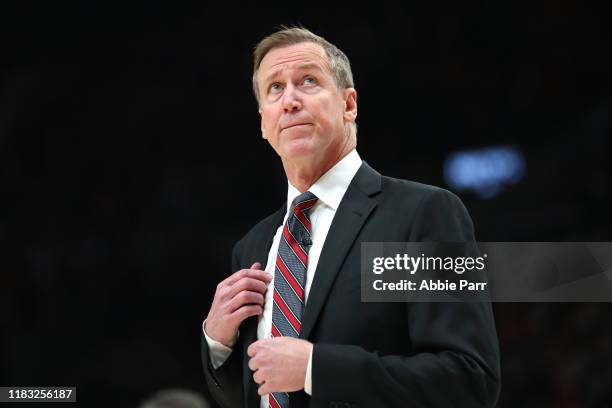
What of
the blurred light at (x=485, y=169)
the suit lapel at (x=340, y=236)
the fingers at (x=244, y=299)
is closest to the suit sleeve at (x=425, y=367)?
the suit lapel at (x=340, y=236)

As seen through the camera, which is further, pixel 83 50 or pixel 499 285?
pixel 83 50

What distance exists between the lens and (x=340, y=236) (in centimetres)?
169

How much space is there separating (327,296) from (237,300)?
20 cm

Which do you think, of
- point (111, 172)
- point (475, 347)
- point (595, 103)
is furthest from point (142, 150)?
point (475, 347)

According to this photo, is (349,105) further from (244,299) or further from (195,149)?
(195,149)

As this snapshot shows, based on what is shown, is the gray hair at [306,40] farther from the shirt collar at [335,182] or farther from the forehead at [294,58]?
the shirt collar at [335,182]

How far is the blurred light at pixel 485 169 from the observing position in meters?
5.49

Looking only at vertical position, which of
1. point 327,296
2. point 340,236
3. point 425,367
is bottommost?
point 425,367

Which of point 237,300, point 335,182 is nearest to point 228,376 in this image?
point 237,300

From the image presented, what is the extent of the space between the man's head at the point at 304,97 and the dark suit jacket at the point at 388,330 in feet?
0.39

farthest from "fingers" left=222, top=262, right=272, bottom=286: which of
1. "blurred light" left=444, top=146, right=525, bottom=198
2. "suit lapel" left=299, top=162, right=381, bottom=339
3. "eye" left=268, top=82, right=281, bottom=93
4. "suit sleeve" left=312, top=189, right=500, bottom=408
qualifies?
"blurred light" left=444, top=146, right=525, bottom=198

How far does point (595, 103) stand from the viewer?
5.66 metres

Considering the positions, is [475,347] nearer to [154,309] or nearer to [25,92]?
[154,309]

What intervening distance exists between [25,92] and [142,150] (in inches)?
35.0
